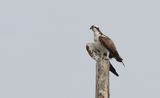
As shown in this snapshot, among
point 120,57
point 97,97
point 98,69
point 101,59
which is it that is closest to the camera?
point 97,97

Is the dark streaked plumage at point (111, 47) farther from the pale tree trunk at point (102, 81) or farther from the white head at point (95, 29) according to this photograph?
the pale tree trunk at point (102, 81)

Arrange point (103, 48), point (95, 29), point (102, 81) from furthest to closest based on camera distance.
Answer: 1. point (95, 29)
2. point (103, 48)
3. point (102, 81)

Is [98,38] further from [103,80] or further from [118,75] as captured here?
[103,80]

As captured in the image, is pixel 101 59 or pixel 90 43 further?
pixel 90 43

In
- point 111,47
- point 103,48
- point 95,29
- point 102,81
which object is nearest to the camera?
point 102,81

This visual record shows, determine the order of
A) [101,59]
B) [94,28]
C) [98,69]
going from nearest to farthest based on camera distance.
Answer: [98,69]
[101,59]
[94,28]

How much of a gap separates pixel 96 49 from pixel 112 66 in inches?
62.5

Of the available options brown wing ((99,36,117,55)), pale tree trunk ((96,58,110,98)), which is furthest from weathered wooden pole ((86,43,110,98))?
brown wing ((99,36,117,55))

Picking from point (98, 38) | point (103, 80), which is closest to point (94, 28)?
point (98, 38)

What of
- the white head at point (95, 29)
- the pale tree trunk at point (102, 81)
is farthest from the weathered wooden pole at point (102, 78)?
the white head at point (95, 29)

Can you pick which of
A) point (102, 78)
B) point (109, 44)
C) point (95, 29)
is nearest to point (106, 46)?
point (109, 44)

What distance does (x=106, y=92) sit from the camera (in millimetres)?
10031

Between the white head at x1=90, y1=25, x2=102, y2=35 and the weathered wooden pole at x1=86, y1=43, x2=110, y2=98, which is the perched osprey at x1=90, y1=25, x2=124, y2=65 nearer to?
the white head at x1=90, y1=25, x2=102, y2=35

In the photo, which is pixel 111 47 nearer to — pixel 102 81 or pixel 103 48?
pixel 103 48
